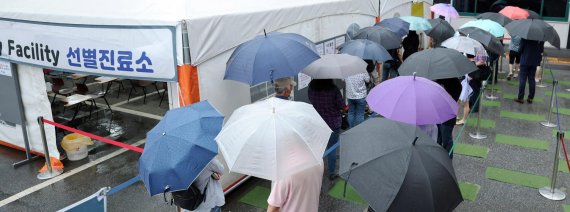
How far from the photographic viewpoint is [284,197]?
374cm

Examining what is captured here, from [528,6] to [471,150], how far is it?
12.3m

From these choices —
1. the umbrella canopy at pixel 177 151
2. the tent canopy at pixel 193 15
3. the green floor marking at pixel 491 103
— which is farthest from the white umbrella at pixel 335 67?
the green floor marking at pixel 491 103

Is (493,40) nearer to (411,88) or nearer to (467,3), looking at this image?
(411,88)

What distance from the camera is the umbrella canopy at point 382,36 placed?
8188mm

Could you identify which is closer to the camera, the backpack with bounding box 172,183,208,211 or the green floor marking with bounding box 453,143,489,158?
the backpack with bounding box 172,183,208,211

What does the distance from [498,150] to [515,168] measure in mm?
772

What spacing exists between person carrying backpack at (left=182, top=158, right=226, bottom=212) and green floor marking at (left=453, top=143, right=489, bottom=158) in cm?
488

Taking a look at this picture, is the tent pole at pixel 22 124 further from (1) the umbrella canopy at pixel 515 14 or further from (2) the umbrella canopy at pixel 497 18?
(1) the umbrella canopy at pixel 515 14

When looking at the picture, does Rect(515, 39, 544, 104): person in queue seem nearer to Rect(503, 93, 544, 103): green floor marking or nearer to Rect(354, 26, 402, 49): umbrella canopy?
Rect(503, 93, 544, 103): green floor marking

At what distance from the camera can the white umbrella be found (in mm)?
6047

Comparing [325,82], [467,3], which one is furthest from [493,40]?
[467,3]

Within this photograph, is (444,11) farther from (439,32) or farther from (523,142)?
(523,142)

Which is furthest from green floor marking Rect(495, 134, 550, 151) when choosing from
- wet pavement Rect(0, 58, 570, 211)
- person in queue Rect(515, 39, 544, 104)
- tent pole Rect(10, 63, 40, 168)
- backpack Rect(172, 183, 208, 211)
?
tent pole Rect(10, 63, 40, 168)

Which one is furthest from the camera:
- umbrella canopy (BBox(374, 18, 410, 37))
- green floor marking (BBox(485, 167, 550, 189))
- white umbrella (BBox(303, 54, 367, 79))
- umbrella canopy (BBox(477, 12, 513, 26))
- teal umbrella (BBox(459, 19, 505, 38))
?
umbrella canopy (BBox(477, 12, 513, 26))
